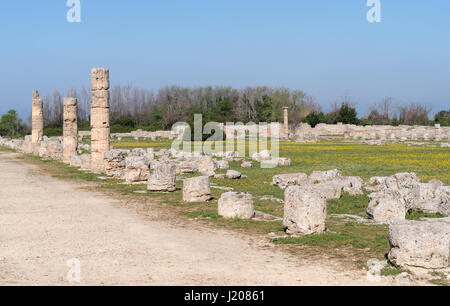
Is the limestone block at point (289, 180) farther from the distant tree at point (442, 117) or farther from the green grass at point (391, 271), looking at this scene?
the distant tree at point (442, 117)

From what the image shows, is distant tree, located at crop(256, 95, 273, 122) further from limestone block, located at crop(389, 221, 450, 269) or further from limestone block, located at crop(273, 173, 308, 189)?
limestone block, located at crop(389, 221, 450, 269)

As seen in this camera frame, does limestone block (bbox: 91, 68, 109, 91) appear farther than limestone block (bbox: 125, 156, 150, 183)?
Yes

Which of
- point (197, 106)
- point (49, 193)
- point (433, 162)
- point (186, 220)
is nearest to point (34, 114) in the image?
point (49, 193)

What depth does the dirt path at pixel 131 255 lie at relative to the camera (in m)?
6.79

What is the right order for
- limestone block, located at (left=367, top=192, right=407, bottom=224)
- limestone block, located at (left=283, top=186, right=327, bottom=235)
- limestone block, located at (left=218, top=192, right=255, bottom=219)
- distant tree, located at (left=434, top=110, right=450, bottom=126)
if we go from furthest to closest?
distant tree, located at (left=434, top=110, right=450, bottom=126) → limestone block, located at (left=218, top=192, right=255, bottom=219) → limestone block, located at (left=367, top=192, right=407, bottom=224) → limestone block, located at (left=283, top=186, right=327, bottom=235)

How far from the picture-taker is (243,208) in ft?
36.7

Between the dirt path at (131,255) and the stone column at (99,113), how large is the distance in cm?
1080

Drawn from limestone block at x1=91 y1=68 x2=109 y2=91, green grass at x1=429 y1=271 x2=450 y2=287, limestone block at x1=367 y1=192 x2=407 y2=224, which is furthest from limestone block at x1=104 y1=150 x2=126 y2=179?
green grass at x1=429 y1=271 x2=450 y2=287

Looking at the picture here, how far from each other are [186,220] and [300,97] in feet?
274

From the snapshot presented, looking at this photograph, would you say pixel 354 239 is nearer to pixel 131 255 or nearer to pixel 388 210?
pixel 388 210

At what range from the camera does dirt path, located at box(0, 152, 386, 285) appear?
679 centimetres

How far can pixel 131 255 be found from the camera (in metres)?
8.09

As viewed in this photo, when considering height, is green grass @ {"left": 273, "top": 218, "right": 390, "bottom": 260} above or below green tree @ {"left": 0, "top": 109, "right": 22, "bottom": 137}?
below

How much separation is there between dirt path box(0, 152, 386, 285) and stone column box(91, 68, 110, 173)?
1080cm
